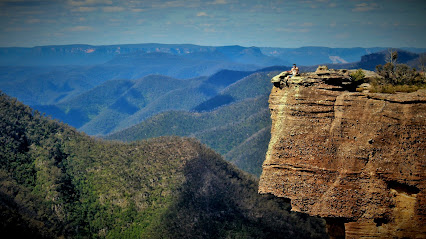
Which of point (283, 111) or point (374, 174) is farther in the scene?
point (283, 111)

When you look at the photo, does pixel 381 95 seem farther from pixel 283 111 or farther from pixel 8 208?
pixel 8 208

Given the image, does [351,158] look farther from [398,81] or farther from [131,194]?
[131,194]

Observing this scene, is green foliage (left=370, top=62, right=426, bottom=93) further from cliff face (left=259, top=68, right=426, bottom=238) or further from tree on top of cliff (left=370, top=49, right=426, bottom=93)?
cliff face (left=259, top=68, right=426, bottom=238)

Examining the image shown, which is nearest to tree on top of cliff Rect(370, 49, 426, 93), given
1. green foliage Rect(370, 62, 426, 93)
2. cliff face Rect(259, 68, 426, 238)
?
green foliage Rect(370, 62, 426, 93)

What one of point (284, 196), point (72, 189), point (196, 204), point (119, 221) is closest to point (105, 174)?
point (72, 189)

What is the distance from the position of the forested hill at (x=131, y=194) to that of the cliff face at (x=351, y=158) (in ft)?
162

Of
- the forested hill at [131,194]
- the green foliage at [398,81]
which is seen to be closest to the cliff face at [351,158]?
the green foliage at [398,81]

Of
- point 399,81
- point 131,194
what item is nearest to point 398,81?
point 399,81

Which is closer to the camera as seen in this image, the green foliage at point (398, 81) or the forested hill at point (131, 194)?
the green foliage at point (398, 81)

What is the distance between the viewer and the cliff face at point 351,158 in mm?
19281

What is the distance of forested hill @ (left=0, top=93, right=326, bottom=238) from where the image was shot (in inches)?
2741

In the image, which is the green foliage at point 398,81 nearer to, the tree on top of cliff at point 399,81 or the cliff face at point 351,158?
the tree on top of cliff at point 399,81

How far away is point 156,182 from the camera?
3236 inches

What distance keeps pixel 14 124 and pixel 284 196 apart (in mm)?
106306
